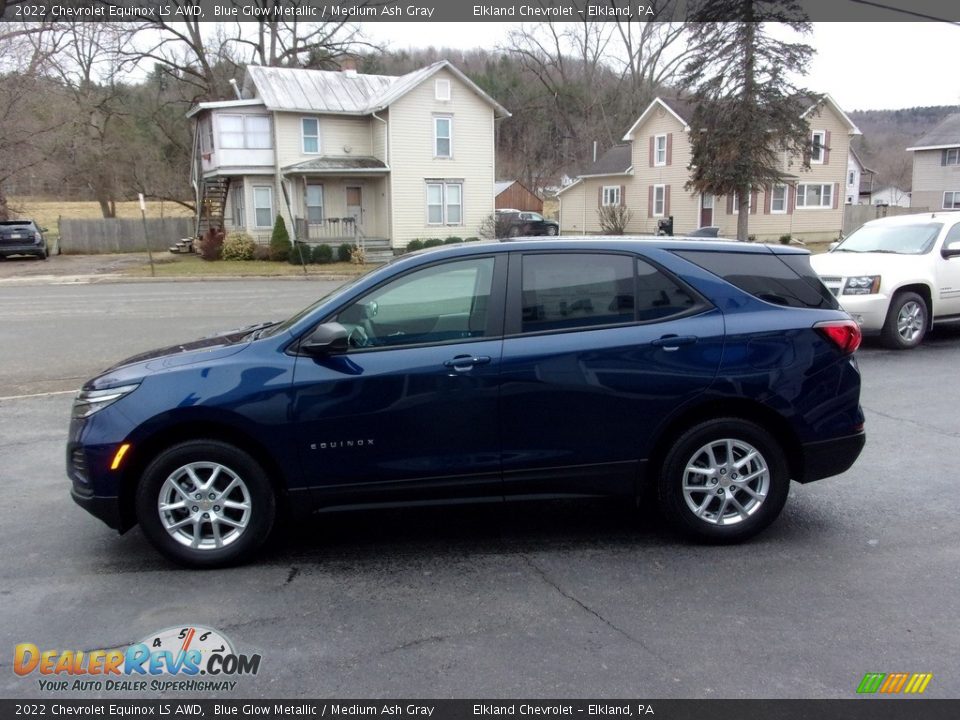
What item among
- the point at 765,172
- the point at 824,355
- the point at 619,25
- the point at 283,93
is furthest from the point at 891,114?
the point at 824,355

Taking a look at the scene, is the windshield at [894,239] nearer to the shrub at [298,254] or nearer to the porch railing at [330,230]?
the shrub at [298,254]

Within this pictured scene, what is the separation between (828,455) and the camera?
183 inches

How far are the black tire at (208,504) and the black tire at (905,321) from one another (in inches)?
362

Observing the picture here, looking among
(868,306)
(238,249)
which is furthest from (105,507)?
(238,249)

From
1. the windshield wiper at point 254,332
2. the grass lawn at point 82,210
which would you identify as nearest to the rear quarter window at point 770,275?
the windshield wiper at point 254,332

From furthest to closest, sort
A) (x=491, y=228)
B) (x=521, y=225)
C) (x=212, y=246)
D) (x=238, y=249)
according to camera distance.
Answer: (x=521, y=225) < (x=491, y=228) < (x=212, y=246) < (x=238, y=249)

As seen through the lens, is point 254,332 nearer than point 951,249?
Yes

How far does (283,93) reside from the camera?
3469 centimetres

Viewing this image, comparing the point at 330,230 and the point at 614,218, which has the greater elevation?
the point at 614,218

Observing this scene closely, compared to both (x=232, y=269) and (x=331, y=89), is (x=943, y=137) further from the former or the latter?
(x=232, y=269)

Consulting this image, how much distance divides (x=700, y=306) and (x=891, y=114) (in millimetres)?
84932

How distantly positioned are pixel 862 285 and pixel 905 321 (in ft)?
2.78

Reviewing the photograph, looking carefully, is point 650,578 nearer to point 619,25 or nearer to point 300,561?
point 300,561
